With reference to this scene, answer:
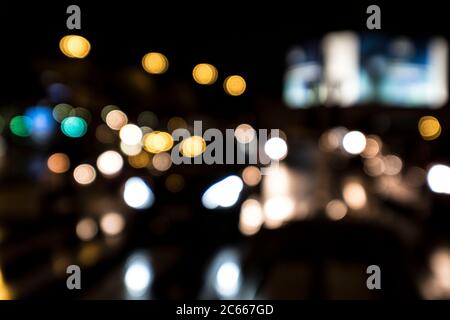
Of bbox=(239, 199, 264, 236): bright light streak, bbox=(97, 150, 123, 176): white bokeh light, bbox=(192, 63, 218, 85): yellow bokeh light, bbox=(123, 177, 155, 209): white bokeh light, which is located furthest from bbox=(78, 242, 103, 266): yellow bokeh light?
bbox=(192, 63, 218, 85): yellow bokeh light

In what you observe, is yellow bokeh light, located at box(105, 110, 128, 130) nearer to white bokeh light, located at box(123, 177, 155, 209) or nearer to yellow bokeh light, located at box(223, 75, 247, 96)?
yellow bokeh light, located at box(223, 75, 247, 96)

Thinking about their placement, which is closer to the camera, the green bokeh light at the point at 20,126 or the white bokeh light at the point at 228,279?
the white bokeh light at the point at 228,279

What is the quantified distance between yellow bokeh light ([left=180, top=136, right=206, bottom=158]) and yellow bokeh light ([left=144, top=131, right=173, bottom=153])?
38.6 ft

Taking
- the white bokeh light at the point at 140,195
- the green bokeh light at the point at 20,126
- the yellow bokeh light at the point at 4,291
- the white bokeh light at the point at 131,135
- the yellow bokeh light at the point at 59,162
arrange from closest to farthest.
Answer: the yellow bokeh light at the point at 4,291, the yellow bokeh light at the point at 59,162, the white bokeh light at the point at 140,195, the green bokeh light at the point at 20,126, the white bokeh light at the point at 131,135

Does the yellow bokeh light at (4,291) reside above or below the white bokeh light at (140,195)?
below

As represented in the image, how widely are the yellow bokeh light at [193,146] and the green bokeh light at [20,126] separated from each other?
535 centimetres

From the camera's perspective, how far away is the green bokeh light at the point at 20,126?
13.1m

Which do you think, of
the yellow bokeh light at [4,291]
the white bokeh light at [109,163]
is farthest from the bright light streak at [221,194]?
the white bokeh light at [109,163]

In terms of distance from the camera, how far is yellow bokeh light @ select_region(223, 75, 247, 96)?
22844mm

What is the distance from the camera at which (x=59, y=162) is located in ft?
29.9

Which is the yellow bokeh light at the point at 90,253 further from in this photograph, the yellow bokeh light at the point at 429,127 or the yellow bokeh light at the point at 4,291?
the yellow bokeh light at the point at 429,127

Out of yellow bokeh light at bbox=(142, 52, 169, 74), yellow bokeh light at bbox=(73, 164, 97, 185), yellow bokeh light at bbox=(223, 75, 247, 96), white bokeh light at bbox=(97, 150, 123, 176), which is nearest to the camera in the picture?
yellow bokeh light at bbox=(73, 164, 97, 185)

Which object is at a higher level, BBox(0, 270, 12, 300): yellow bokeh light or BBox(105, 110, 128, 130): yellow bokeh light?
BBox(105, 110, 128, 130): yellow bokeh light
